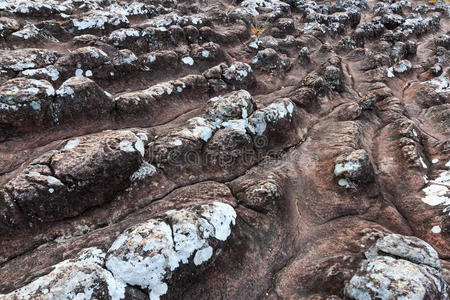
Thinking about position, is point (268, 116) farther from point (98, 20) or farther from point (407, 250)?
point (98, 20)

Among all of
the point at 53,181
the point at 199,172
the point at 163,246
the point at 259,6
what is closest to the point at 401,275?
the point at 163,246

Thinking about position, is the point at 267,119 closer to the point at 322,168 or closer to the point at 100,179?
the point at 322,168

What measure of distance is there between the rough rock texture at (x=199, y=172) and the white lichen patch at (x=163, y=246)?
0.06 ft

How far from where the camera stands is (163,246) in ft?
13.6

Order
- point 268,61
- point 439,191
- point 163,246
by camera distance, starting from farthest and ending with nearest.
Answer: point 268,61
point 439,191
point 163,246

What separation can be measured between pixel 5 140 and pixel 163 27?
6893 mm

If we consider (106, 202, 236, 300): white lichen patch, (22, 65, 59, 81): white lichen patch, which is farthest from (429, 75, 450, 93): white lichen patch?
(22, 65, 59, 81): white lichen patch

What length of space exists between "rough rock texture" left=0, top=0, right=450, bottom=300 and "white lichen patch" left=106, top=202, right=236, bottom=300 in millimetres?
19

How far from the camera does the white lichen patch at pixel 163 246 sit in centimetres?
395

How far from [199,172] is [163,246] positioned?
229 cm

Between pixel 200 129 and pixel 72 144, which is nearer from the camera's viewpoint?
pixel 72 144

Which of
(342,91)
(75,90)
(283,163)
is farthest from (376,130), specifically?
(75,90)

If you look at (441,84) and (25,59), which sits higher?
(25,59)

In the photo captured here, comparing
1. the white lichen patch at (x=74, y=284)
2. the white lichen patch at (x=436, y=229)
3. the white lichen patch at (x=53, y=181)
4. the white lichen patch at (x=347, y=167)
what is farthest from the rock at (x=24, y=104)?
the white lichen patch at (x=436, y=229)
